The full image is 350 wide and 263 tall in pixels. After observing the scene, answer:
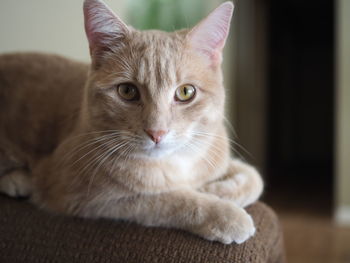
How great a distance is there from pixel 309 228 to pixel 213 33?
2418 millimetres

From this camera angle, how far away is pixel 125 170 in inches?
42.2

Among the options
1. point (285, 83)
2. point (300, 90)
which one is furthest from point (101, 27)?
point (300, 90)

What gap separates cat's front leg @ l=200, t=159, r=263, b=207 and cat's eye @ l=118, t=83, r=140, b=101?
314mm

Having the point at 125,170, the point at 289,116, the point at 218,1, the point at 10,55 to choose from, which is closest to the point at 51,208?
the point at 125,170

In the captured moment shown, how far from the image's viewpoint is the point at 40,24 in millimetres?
1653

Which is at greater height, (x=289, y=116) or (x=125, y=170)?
(x=125, y=170)

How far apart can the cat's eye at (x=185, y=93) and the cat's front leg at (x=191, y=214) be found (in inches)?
9.1

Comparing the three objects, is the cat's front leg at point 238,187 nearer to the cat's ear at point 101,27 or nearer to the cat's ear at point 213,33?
the cat's ear at point 213,33

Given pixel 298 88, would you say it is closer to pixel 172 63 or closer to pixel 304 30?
pixel 304 30

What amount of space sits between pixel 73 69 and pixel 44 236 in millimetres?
632

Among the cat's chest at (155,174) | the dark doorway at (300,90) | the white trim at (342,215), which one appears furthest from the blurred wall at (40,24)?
the dark doorway at (300,90)

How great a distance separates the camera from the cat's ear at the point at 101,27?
3.38 ft

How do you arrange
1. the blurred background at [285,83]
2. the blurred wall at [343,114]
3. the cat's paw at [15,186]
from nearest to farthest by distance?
the cat's paw at [15,186] < the blurred background at [285,83] < the blurred wall at [343,114]

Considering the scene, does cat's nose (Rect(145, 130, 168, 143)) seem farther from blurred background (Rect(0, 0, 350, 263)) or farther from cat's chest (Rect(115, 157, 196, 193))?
blurred background (Rect(0, 0, 350, 263))
